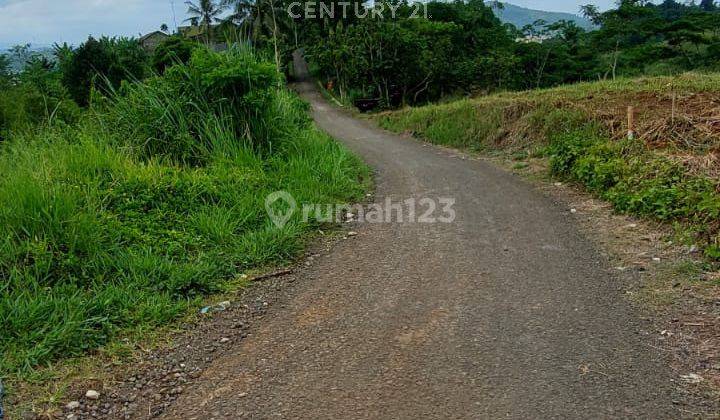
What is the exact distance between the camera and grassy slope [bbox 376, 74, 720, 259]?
5004 mm

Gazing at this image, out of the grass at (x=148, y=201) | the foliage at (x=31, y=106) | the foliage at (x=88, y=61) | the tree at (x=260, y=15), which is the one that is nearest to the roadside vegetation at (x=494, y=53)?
the tree at (x=260, y=15)

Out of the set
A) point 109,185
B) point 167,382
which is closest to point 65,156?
point 109,185

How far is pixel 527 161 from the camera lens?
9.07m

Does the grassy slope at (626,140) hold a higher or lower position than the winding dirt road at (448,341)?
higher

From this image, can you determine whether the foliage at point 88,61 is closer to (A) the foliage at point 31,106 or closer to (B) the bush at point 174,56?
(A) the foliage at point 31,106

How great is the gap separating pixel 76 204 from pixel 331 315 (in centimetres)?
232

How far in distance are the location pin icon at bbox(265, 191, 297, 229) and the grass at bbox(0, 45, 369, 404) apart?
0.09 meters

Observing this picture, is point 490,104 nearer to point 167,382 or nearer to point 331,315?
point 331,315

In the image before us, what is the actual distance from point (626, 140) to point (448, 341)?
5076 mm

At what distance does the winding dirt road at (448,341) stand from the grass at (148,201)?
0.74 metres

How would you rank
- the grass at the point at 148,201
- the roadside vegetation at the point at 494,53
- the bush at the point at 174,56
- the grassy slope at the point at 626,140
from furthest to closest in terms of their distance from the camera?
the roadside vegetation at the point at 494,53 < the bush at the point at 174,56 < the grassy slope at the point at 626,140 < the grass at the point at 148,201

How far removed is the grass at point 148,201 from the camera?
3385mm

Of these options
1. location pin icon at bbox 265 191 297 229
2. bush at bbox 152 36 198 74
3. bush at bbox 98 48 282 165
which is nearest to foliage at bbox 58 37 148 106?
bush at bbox 152 36 198 74

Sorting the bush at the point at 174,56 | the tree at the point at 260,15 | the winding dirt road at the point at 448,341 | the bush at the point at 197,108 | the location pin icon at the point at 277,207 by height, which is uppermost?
the tree at the point at 260,15
